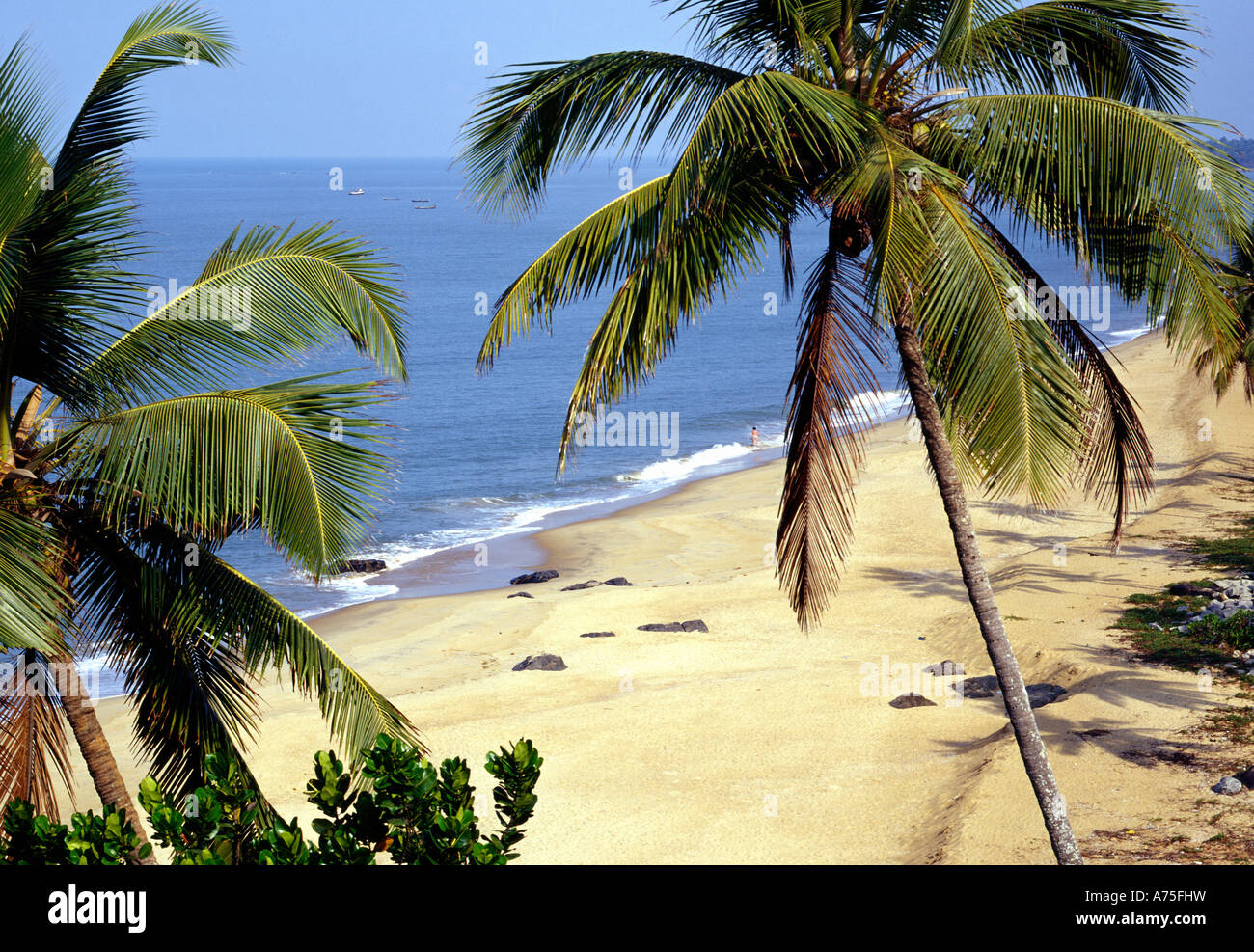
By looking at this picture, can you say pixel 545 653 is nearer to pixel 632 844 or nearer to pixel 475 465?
pixel 632 844

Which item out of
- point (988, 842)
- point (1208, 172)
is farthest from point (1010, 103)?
point (988, 842)

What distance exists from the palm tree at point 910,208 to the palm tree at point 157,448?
138cm

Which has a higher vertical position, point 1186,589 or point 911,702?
point 1186,589

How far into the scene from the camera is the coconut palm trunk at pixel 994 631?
23.6 feet

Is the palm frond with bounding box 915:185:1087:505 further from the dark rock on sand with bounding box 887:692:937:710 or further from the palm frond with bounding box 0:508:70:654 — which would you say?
the dark rock on sand with bounding box 887:692:937:710

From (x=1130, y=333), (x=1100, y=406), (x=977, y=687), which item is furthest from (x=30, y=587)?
(x=1130, y=333)

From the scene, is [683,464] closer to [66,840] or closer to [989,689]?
[989,689]

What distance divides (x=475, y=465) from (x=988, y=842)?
114 ft

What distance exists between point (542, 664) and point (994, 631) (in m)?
13.0

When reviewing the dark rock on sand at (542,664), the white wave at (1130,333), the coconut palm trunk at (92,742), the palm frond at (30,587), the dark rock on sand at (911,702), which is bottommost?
the dark rock on sand at (542,664)

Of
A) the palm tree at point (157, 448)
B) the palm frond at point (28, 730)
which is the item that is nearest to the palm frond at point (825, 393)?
the palm tree at point (157, 448)

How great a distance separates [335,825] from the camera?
4637mm

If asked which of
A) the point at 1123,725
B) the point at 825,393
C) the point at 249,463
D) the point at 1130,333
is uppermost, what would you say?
the point at 1130,333

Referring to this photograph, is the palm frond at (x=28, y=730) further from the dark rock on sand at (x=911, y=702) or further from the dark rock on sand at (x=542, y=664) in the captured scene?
the dark rock on sand at (x=542, y=664)
